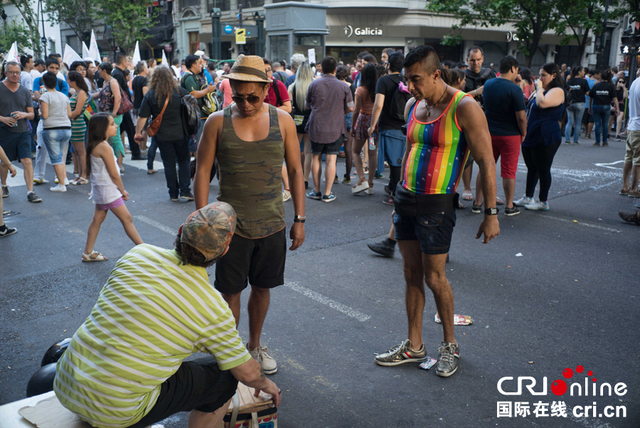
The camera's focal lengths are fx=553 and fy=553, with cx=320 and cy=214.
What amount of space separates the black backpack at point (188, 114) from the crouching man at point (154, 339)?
230 inches

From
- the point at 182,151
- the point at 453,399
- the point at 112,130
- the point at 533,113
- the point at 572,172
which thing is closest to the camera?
the point at 453,399

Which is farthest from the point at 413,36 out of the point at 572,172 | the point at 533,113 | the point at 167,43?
the point at 533,113

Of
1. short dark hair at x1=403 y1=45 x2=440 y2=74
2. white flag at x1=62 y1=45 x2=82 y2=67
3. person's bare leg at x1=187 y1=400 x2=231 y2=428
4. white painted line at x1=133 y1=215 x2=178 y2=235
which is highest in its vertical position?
white flag at x1=62 y1=45 x2=82 y2=67

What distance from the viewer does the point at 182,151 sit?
8.12m

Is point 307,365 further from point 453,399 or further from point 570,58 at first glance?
point 570,58

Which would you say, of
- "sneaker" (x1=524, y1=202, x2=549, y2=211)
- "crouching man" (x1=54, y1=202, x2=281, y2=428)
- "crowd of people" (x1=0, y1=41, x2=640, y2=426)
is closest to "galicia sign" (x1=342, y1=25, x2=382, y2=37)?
"sneaker" (x1=524, y1=202, x2=549, y2=211)

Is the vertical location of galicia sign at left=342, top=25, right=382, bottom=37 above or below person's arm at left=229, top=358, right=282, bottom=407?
above

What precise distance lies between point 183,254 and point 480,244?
4.59m

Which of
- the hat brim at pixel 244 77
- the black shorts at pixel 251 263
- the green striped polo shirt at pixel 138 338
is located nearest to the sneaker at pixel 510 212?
the black shorts at pixel 251 263

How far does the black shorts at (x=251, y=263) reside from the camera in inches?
129

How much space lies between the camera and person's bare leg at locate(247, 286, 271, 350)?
346 centimetres

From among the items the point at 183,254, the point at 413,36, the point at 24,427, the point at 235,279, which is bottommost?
the point at 24,427

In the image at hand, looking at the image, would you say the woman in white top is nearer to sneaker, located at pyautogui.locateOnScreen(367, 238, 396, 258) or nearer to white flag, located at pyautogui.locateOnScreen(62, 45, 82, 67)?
sneaker, located at pyautogui.locateOnScreen(367, 238, 396, 258)

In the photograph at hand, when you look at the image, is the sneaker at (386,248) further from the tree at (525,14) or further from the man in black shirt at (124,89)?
the tree at (525,14)
